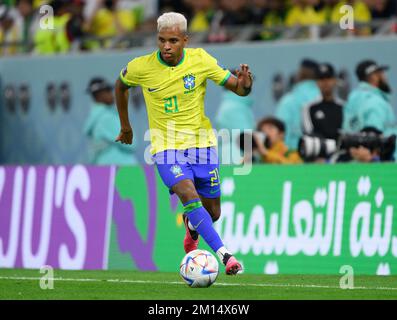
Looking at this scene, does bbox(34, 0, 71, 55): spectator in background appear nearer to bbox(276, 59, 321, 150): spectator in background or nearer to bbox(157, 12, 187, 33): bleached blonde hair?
bbox(276, 59, 321, 150): spectator in background

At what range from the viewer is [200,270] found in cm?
1134

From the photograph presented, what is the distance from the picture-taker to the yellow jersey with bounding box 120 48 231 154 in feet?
40.1

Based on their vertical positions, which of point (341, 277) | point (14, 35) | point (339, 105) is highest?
point (14, 35)

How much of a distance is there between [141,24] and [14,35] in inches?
130

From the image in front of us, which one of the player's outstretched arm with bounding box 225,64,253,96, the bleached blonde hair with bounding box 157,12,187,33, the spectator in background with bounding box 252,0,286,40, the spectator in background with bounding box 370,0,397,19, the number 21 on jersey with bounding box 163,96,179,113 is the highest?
the spectator in background with bounding box 252,0,286,40

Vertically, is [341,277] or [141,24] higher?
[141,24]

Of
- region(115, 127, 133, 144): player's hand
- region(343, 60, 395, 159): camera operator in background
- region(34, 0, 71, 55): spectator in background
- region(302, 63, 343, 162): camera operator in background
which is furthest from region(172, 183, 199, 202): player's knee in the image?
region(34, 0, 71, 55): spectator in background

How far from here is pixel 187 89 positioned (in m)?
12.3

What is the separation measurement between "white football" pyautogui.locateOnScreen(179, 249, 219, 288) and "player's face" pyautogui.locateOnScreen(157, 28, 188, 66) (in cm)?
199

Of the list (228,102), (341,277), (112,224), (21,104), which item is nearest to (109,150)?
(228,102)

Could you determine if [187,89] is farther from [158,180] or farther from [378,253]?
[158,180]

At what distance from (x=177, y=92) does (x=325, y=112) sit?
665cm

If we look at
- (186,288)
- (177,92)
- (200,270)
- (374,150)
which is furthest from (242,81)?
(374,150)

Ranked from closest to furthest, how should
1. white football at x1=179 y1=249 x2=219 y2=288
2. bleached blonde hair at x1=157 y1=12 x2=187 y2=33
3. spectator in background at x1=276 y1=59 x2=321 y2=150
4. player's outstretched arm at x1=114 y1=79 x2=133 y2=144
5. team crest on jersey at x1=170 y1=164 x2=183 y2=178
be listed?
white football at x1=179 y1=249 x2=219 y2=288, bleached blonde hair at x1=157 y1=12 x2=187 y2=33, team crest on jersey at x1=170 y1=164 x2=183 y2=178, player's outstretched arm at x1=114 y1=79 x2=133 y2=144, spectator in background at x1=276 y1=59 x2=321 y2=150
